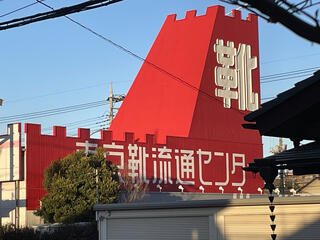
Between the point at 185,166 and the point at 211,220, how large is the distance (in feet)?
72.4

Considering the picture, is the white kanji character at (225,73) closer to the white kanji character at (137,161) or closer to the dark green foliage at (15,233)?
the white kanji character at (137,161)

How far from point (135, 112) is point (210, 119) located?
4.74 meters

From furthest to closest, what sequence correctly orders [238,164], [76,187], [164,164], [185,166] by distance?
1. [238,164]
2. [185,166]
3. [164,164]
4. [76,187]

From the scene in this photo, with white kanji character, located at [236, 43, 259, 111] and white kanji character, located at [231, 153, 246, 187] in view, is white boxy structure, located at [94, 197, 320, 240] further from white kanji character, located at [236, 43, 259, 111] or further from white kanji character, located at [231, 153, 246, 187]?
white kanji character, located at [236, 43, 259, 111]

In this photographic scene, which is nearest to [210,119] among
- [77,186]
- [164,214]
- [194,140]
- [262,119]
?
[194,140]

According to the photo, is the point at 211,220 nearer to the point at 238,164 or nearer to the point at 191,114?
the point at 191,114

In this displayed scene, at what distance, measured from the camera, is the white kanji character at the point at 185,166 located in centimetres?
3597

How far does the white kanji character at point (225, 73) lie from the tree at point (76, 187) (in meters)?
9.72

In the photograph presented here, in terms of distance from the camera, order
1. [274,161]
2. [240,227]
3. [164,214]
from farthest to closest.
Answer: [164,214] < [240,227] < [274,161]

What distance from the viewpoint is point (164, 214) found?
15055 mm

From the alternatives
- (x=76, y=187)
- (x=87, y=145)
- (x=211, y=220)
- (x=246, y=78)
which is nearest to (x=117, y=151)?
(x=87, y=145)

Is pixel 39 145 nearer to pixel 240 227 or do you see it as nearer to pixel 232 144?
pixel 232 144

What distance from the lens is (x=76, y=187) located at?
31.2m

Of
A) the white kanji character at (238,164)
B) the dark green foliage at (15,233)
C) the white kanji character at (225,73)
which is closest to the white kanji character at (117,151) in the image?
the white kanji character at (225,73)
